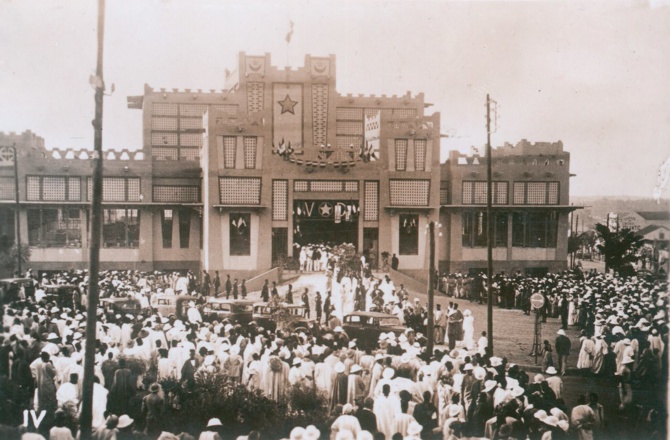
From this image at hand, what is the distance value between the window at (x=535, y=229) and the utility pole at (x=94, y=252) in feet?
22.2

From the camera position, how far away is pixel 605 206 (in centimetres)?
953

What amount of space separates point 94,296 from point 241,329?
2.88 metres

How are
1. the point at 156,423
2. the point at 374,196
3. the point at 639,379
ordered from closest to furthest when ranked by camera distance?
the point at 156,423, the point at 639,379, the point at 374,196

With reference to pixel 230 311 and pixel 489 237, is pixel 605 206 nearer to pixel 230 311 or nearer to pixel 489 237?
pixel 489 237

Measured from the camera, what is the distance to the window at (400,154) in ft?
36.4

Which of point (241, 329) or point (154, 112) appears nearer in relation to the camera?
point (241, 329)

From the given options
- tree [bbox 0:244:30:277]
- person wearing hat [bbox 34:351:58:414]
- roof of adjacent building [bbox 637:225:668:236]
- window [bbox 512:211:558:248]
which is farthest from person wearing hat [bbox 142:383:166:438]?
roof of adjacent building [bbox 637:225:668:236]

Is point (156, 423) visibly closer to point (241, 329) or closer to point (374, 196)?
point (241, 329)

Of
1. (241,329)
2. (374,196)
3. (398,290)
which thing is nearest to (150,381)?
(241,329)

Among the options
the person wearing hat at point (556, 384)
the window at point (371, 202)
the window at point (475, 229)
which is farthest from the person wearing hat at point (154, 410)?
the person wearing hat at point (556, 384)

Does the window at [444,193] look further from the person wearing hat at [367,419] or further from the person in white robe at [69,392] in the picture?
the person in white robe at [69,392]

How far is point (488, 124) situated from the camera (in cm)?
948

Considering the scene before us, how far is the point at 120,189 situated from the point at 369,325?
4.75m

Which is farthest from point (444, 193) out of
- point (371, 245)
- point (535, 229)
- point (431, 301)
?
point (431, 301)
